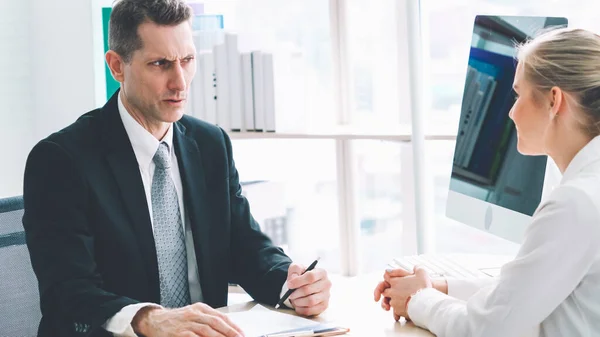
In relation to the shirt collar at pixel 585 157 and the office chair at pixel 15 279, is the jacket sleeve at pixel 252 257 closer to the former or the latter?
the office chair at pixel 15 279

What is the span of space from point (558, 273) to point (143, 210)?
0.92 m

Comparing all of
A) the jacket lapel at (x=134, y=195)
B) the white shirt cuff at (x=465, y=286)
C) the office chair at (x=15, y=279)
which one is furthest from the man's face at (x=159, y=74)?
the white shirt cuff at (x=465, y=286)

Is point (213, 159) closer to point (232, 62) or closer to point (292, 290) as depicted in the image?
point (292, 290)

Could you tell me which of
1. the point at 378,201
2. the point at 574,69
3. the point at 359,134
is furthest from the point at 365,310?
the point at 378,201

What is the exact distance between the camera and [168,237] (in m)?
1.88

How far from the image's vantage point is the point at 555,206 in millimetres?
1287

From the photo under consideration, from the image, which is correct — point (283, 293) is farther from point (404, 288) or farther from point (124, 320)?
point (124, 320)

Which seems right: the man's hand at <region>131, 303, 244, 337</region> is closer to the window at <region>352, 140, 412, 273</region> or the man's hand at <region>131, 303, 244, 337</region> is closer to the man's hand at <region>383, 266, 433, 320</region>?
the man's hand at <region>383, 266, 433, 320</region>

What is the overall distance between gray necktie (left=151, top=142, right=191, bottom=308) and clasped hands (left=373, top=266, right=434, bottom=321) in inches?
18.5

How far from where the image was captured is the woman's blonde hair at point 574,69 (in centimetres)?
138

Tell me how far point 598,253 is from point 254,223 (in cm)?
96

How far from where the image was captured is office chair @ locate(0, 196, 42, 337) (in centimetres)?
189

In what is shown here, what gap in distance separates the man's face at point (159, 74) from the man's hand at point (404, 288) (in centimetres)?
64

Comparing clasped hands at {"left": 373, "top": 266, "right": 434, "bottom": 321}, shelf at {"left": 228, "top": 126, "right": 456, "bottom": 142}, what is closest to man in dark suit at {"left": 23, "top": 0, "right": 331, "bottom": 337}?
clasped hands at {"left": 373, "top": 266, "right": 434, "bottom": 321}
